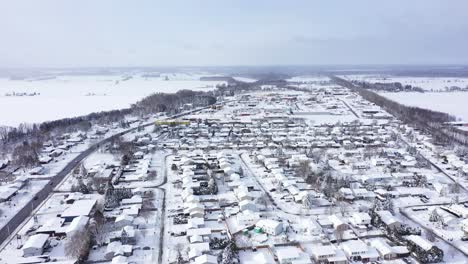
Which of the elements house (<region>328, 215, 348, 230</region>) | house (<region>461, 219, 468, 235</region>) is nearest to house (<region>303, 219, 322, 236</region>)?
house (<region>328, 215, 348, 230</region>)

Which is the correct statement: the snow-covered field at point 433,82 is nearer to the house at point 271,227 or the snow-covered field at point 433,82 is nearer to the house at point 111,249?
the house at point 271,227

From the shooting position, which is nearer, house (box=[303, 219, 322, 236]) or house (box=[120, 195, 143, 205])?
house (box=[303, 219, 322, 236])

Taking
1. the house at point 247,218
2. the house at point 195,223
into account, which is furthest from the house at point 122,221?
the house at point 247,218

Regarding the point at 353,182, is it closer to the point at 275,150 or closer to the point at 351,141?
the point at 275,150

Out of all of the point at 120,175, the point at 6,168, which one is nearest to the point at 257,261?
the point at 120,175

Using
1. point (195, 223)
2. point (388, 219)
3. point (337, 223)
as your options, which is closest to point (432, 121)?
point (388, 219)

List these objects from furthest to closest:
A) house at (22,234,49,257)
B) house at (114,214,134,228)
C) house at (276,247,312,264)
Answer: house at (114,214,134,228) < house at (22,234,49,257) < house at (276,247,312,264)

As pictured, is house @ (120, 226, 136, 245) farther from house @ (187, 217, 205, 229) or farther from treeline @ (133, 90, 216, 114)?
treeline @ (133, 90, 216, 114)
